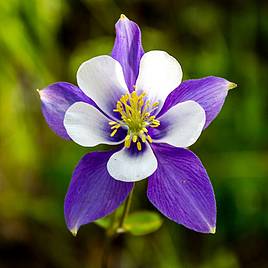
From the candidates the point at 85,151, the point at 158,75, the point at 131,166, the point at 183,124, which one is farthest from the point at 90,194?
the point at 85,151

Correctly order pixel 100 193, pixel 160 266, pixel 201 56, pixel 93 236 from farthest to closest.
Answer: pixel 201 56, pixel 93 236, pixel 160 266, pixel 100 193

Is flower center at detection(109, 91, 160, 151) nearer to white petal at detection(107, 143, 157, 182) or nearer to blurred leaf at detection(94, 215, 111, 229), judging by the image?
white petal at detection(107, 143, 157, 182)

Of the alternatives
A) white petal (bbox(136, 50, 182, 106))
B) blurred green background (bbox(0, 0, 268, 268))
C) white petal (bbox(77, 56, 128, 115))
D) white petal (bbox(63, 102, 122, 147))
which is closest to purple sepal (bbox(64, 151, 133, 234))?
white petal (bbox(63, 102, 122, 147))

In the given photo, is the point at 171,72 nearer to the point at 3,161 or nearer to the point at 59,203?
the point at 59,203

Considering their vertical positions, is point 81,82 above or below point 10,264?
above

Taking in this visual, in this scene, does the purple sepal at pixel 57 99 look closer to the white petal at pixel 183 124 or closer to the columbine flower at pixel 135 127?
the columbine flower at pixel 135 127

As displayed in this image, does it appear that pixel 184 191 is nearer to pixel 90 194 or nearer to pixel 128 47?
pixel 90 194

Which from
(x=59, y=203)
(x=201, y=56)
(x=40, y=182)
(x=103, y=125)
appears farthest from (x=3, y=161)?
(x=103, y=125)
